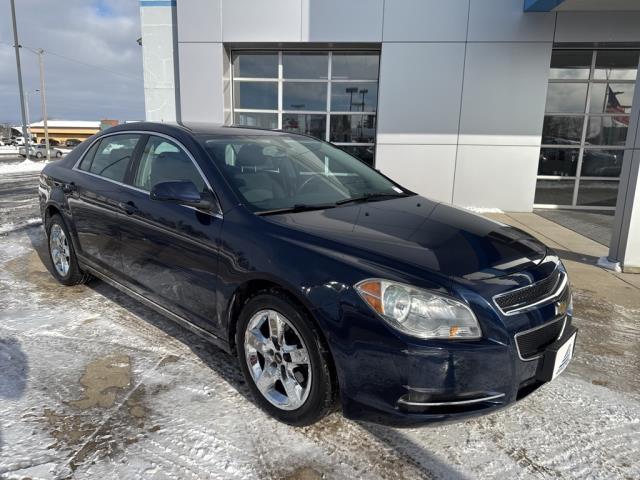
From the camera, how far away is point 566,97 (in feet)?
34.2

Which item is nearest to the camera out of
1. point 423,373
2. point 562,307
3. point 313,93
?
point 423,373

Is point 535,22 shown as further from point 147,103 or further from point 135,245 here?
point 135,245

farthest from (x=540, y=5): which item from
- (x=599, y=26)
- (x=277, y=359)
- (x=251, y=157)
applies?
(x=277, y=359)

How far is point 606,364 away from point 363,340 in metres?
2.31

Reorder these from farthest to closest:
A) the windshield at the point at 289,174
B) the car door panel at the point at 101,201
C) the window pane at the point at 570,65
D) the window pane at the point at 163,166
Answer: the window pane at the point at 570,65 < the car door panel at the point at 101,201 < the window pane at the point at 163,166 < the windshield at the point at 289,174

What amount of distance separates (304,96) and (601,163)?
697 cm

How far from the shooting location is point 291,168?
3338 mm

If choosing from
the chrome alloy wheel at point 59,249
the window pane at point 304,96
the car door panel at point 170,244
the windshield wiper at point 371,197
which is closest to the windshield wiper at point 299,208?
the windshield wiper at point 371,197

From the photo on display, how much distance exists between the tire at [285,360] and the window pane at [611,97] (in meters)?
10.7

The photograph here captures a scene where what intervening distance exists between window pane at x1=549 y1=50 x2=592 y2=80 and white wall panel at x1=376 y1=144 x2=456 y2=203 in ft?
9.78

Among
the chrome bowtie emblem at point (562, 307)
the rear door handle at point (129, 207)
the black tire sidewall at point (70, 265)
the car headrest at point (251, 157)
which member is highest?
the car headrest at point (251, 157)

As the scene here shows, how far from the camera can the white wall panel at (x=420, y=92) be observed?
9.61 meters

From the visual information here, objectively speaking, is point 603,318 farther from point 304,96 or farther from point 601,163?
point 304,96

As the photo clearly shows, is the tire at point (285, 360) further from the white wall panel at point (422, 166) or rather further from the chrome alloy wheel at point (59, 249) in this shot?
the white wall panel at point (422, 166)
